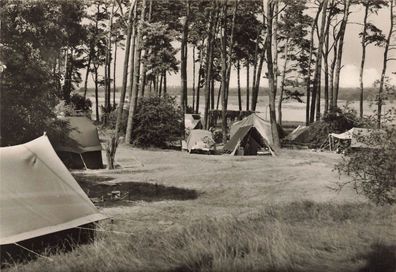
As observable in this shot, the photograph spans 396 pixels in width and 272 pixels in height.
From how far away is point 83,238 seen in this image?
495 inches

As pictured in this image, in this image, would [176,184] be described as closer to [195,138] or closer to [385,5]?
[195,138]

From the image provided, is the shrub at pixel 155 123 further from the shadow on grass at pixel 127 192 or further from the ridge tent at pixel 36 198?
the ridge tent at pixel 36 198

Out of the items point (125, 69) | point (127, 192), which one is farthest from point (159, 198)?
point (125, 69)

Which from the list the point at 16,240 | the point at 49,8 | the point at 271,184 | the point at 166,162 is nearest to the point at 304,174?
the point at 271,184

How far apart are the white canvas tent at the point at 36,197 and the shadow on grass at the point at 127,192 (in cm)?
421

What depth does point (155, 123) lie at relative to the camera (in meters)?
33.6

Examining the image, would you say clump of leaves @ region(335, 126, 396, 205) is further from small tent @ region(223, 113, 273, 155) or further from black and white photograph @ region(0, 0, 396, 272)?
small tent @ region(223, 113, 273, 155)

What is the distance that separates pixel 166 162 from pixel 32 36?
1286 centimetres

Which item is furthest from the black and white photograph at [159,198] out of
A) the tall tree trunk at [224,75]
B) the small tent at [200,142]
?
the tall tree trunk at [224,75]

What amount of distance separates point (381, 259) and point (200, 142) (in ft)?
73.9

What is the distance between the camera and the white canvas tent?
1128 cm

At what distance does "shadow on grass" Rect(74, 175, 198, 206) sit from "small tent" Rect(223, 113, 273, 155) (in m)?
12.6

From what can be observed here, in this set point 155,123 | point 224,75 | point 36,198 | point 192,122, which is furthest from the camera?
point 192,122

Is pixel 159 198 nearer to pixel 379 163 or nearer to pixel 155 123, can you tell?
pixel 379 163
